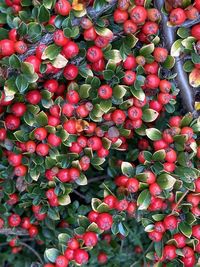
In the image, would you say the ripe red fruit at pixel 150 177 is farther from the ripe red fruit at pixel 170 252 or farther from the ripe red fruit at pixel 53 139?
the ripe red fruit at pixel 53 139

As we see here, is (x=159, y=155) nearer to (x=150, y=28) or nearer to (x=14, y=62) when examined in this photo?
(x=150, y=28)

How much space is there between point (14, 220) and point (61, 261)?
1.70 feet

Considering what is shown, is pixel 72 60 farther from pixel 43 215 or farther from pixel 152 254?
pixel 152 254

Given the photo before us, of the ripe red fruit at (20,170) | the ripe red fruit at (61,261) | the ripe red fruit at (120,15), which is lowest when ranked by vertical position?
the ripe red fruit at (61,261)

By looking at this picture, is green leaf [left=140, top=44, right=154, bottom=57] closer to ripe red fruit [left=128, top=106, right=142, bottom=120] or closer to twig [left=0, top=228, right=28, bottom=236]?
ripe red fruit [left=128, top=106, right=142, bottom=120]

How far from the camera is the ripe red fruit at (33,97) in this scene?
220 centimetres

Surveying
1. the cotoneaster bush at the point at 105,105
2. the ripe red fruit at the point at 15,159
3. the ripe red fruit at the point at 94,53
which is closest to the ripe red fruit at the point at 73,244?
the cotoneaster bush at the point at 105,105

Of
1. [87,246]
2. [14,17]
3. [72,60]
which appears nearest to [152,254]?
[87,246]

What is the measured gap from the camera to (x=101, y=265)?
2.87 meters

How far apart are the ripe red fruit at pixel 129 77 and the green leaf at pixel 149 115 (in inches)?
7.3

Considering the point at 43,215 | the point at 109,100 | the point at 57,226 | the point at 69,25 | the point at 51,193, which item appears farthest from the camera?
the point at 57,226

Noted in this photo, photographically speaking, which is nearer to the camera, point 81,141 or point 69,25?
point 69,25

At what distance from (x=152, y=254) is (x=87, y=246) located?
1.33ft

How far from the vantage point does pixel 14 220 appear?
2.67 m
